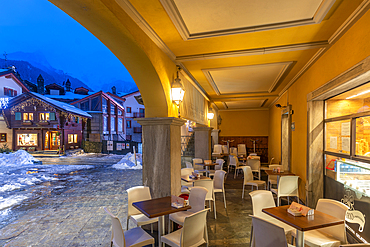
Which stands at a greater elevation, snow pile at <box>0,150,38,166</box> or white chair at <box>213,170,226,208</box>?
white chair at <box>213,170,226,208</box>

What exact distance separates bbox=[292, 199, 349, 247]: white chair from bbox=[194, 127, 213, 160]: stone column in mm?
6056

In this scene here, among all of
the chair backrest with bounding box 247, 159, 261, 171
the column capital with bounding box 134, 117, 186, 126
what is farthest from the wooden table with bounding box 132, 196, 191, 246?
the chair backrest with bounding box 247, 159, 261, 171

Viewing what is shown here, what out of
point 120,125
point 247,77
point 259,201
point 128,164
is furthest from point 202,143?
point 120,125

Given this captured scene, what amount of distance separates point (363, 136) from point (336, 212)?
1.25m

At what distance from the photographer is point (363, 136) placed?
300cm

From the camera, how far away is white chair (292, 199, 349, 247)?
2482mm

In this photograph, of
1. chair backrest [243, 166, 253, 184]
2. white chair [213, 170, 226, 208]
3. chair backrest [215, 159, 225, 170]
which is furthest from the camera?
chair backrest [215, 159, 225, 170]

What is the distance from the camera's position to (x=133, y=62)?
3180mm

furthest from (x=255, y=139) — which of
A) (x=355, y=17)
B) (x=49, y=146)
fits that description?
(x=49, y=146)

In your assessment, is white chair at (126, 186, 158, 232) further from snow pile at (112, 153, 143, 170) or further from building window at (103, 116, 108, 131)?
building window at (103, 116, 108, 131)

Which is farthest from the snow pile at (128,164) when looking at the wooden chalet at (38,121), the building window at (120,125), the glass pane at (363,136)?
the building window at (120,125)

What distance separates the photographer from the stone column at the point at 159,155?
11.9 ft

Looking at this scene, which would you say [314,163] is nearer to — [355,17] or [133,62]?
[355,17]

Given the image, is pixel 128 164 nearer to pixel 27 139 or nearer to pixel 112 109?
pixel 112 109
